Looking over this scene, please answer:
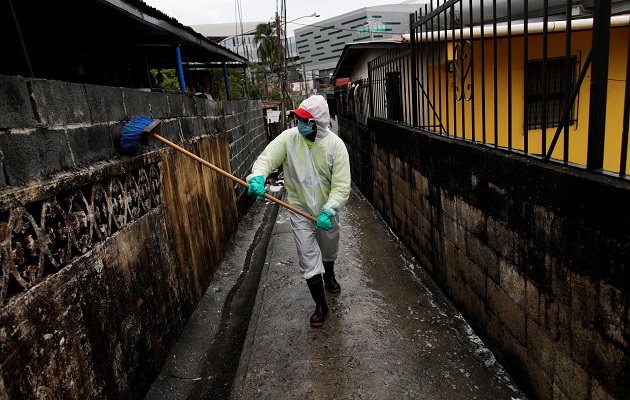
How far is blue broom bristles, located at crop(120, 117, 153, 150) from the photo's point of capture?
3.21m

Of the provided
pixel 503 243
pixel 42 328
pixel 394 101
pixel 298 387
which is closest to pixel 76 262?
pixel 42 328

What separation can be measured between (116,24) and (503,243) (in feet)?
18.8

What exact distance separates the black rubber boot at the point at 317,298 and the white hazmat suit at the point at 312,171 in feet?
0.20

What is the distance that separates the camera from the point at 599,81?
1954 mm

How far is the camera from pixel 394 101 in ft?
21.3

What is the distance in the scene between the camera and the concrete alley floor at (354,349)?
299 centimetres

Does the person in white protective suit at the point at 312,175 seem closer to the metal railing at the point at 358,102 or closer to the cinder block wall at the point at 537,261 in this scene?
the cinder block wall at the point at 537,261

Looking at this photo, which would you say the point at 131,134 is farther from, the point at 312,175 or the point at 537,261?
the point at 537,261

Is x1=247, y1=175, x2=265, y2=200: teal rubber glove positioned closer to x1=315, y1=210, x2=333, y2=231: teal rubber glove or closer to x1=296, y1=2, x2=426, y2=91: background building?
x1=315, y1=210, x2=333, y2=231: teal rubber glove

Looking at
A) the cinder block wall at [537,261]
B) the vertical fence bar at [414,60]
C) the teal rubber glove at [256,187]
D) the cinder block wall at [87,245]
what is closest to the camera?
the cinder block wall at [537,261]

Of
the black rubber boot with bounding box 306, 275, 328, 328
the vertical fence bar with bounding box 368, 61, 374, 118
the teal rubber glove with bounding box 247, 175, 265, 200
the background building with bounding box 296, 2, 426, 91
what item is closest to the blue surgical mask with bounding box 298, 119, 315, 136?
the teal rubber glove with bounding box 247, 175, 265, 200

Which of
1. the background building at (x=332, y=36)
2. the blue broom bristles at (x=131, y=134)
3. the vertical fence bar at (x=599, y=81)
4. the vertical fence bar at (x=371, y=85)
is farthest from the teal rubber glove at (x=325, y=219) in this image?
the background building at (x=332, y=36)

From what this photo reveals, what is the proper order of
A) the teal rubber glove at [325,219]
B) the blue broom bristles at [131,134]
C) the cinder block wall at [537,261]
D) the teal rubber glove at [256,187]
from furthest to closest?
the teal rubber glove at [256,187], the teal rubber glove at [325,219], the blue broom bristles at [131,134], the cinder block wall at [537,261]

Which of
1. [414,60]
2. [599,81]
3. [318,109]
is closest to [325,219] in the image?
[318,109]
